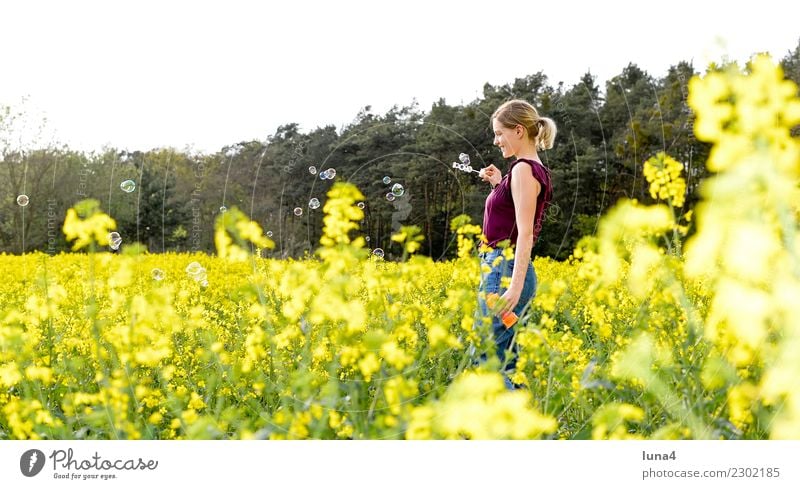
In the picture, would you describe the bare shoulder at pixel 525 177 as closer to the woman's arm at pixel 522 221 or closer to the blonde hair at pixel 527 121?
the woman's arm at pixel 522 221

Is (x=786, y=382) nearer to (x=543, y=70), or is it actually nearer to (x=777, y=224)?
(x=777, y=224)

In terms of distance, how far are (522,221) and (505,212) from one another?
0.22 metres

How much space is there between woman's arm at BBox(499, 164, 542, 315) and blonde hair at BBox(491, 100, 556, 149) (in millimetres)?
238

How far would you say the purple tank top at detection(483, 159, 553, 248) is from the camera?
3047mm

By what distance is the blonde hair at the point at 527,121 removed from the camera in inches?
120

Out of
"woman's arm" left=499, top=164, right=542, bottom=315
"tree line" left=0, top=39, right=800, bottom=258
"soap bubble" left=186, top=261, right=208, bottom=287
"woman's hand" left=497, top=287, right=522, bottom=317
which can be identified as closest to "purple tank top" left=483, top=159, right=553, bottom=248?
"woman's arm" left=499, top=164, right=542, bottom=315

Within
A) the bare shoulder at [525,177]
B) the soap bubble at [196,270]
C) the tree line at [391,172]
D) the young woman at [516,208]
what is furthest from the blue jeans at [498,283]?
the soap bubble at [196,270]

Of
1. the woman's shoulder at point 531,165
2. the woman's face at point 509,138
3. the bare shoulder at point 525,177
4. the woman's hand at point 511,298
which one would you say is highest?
the woman's face at point 509,138

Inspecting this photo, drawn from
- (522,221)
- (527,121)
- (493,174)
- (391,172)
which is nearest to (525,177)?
(522,221)

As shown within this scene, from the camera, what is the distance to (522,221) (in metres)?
2.89

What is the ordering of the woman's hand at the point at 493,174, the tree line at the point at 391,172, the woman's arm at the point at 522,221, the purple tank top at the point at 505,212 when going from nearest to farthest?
the woman's arm at the point at 522,221, the purple tank top at the point at 505,212, the woman's hand at the point at 493,174, the tree line at the point at 391,172
